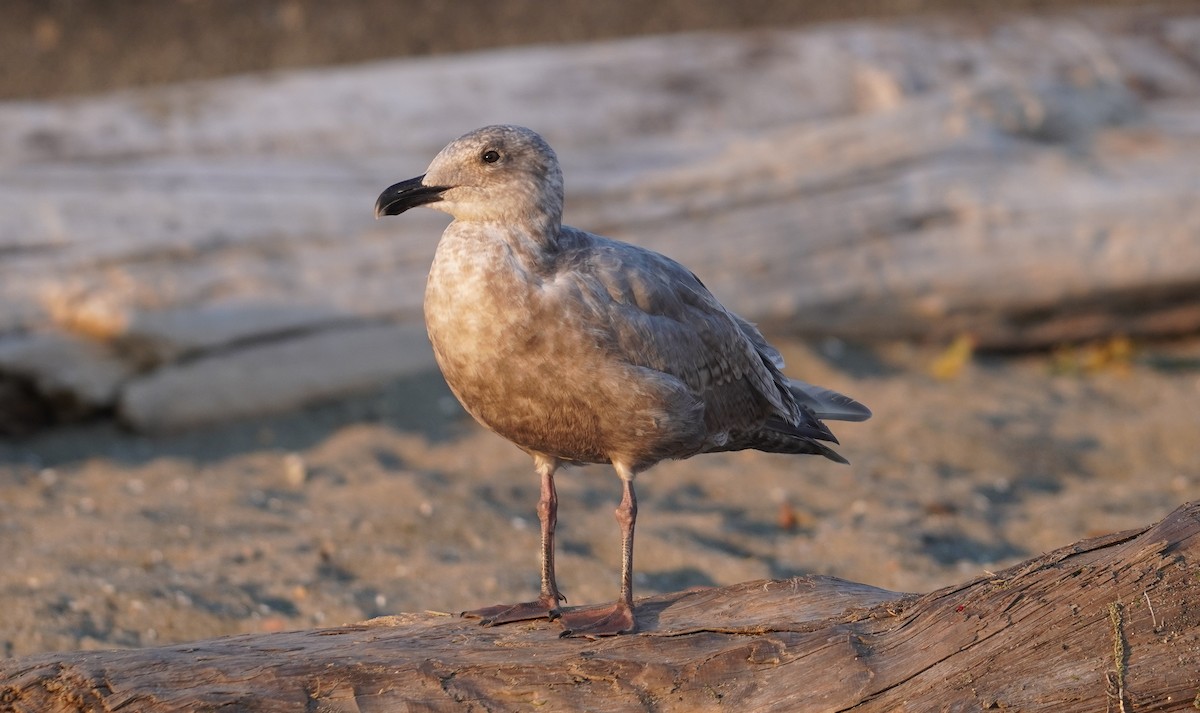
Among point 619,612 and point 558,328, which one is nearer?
point 558,328

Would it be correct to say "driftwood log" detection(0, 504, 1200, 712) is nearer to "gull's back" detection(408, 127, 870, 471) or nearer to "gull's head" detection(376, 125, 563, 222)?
"gull's back" detection(408, 127, 870, 471)

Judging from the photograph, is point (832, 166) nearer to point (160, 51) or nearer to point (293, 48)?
point (293, 48)

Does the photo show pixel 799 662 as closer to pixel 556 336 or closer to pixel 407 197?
pixel 556 336

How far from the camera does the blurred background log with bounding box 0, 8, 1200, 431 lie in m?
7.61

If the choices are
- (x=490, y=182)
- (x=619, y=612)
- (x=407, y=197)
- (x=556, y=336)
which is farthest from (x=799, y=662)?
(x=407, y=197)

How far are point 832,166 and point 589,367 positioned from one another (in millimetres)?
4957

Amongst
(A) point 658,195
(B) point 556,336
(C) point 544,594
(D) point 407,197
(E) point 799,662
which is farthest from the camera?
(A) point 658,195

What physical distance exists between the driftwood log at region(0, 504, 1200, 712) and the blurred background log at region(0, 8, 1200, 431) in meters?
3.99

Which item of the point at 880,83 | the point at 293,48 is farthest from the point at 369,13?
the point at 880,83

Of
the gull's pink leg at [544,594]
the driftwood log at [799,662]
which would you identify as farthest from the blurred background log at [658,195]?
the driftwood log at [799,662]

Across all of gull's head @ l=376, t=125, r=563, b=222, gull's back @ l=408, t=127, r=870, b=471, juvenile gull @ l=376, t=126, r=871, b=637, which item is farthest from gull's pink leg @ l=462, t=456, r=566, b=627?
gull's head @ l=376, t=125, r=563, b=222

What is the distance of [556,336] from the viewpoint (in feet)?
13.1

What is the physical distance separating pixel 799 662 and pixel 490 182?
67.5 inches

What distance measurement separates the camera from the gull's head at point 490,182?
4.21 metres
